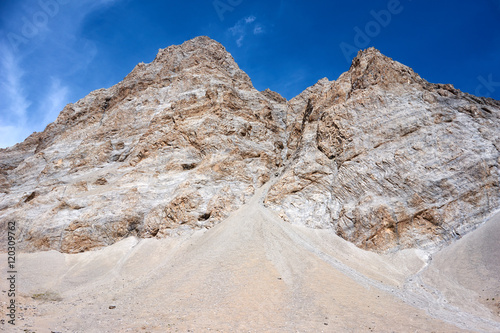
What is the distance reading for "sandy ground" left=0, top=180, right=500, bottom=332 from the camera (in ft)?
42.3

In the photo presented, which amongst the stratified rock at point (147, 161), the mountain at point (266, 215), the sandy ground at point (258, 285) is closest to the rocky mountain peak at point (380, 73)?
the mountain at point (266, 215)

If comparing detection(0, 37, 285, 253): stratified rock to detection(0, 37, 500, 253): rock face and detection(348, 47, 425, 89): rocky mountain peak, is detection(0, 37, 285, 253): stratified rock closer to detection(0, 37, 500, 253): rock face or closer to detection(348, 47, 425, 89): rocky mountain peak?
detection(0, 37, 500, 253): rock face

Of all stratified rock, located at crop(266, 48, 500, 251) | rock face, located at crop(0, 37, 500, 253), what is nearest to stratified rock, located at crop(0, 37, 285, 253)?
rock face, located at crop(0, 37, 500, 253)

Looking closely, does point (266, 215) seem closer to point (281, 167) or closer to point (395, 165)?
point (395, 165)

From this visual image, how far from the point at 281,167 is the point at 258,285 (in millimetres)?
26950

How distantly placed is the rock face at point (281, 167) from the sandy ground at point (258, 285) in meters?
2.46

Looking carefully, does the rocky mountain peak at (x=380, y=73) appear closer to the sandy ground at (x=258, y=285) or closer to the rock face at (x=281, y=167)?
the rock face at (x=281, y=167)

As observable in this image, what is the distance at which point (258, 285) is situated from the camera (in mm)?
16391

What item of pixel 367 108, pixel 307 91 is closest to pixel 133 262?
pixel 367 108

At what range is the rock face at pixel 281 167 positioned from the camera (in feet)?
84.0

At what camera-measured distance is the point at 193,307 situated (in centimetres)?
1438

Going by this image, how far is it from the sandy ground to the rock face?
246 centimetres

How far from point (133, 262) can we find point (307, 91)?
45938mm

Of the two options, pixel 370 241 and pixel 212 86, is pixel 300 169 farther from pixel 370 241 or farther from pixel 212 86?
pixel 212 86
